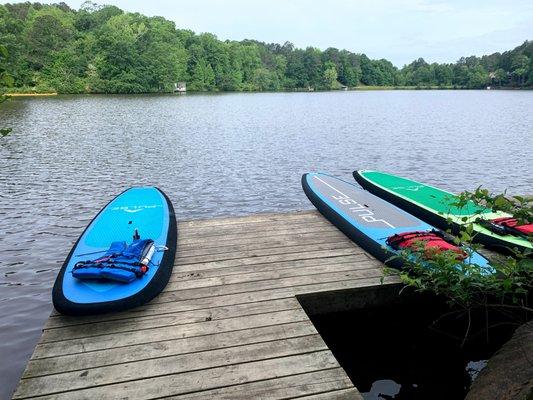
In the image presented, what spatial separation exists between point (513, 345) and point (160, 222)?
13.8 ft

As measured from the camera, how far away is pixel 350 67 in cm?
12488

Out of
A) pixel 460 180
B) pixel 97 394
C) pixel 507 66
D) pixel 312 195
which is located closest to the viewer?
pixel 97 394

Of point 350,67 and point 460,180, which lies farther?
point 350,67

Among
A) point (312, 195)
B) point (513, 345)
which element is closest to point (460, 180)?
point (312, 195)

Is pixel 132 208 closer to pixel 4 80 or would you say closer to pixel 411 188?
pixel 4 80

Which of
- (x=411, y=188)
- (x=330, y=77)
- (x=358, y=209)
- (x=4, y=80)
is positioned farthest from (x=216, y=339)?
(x=330, y=77)

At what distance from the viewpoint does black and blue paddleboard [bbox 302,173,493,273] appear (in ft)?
15.9

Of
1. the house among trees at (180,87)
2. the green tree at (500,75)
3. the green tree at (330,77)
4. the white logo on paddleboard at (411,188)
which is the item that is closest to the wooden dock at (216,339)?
the white logo on paddleboard at (411,188)

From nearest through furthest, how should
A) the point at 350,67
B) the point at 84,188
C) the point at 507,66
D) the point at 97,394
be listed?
the point at 97,394, the point at 84,188, the point at 507,66, the point at 350,67

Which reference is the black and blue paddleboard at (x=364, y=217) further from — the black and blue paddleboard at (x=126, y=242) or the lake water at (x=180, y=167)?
the lake water at (x=180, y=167)

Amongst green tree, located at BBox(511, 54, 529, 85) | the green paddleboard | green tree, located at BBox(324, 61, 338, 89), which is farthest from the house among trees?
green tree, located at BBox(511, 54, 529, 85)

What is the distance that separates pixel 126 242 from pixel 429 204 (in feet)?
15.8

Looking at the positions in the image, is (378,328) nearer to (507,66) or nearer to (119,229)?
(119,229)

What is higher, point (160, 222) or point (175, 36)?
point (175, 36)
